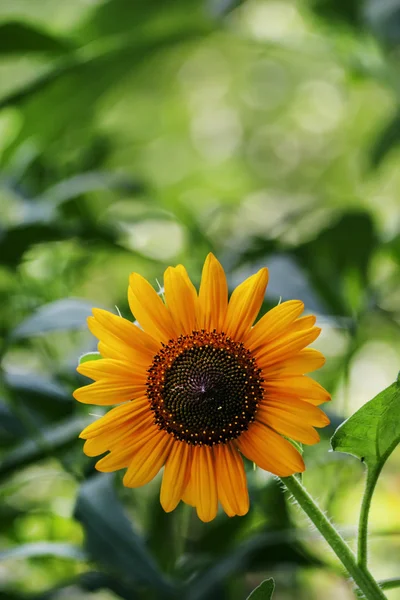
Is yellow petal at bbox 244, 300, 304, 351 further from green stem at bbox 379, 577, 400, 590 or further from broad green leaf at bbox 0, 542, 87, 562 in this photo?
broad green leaf at bbox 0, 542, 87, 562

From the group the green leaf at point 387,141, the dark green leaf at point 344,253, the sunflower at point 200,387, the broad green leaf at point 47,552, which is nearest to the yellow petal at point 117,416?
the sunflower at point 200,387

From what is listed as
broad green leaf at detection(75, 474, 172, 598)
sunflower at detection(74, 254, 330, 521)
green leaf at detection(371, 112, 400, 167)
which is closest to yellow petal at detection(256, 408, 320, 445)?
sunflower at detection(74, 254, 330, 521)

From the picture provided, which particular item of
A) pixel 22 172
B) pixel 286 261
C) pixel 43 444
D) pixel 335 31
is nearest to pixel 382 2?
pixel 335 31

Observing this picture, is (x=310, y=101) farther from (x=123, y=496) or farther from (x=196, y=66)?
(x=123, y=496)

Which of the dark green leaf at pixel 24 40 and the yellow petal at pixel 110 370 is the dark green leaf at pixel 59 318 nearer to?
the yellow petal at pixel 110 370

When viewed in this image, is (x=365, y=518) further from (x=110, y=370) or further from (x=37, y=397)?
(x=37, y=397)

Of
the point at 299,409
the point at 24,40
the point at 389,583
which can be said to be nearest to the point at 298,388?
the point at 299,409
